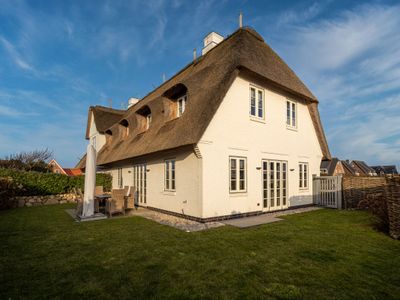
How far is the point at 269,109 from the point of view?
440 inches

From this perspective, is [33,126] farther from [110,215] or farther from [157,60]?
[110,215]

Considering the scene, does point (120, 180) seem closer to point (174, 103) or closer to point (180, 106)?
point (174, 103)

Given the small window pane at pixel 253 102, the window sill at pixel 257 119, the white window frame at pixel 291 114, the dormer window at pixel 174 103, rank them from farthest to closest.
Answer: the white window frame at pixel 291 114, the dormer window at pixel 174 103, the small window pane at pixel 253 102, the window sill at pixel 257 119

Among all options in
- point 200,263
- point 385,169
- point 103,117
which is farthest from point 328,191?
point 385,169

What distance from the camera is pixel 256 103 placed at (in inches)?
419

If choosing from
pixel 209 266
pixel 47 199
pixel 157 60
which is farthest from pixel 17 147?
pixel 209 266

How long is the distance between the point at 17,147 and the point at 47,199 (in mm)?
16811

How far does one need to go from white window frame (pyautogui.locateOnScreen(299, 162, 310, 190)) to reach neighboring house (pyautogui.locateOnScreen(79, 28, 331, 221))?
0.06 metres

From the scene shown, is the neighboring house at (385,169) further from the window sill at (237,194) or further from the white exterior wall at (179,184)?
the white exterior wall at (179,184)

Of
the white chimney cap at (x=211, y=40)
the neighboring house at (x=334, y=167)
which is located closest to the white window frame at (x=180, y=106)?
the white chimney cap at (x=211, y=40)

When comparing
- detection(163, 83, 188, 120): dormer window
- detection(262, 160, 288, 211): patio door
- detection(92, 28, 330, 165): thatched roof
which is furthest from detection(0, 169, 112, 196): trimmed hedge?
detection(262, 160, 288, 211): patio door

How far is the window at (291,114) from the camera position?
12.4m

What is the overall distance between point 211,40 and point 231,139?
7.42 metres

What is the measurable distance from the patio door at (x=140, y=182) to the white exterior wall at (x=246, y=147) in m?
5.31
